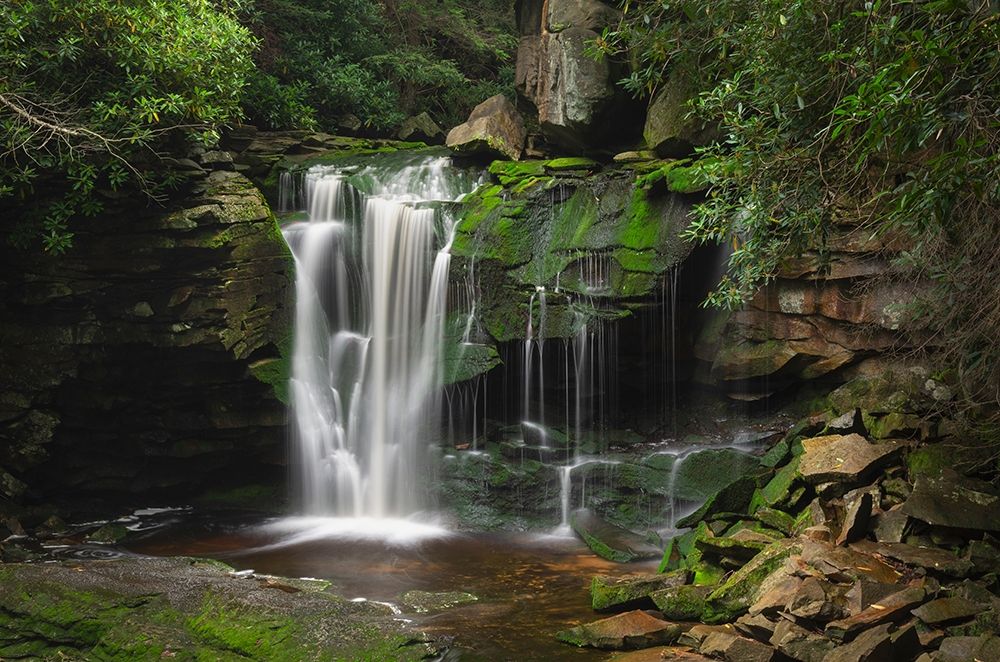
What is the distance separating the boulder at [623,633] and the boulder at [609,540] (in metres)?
2.84

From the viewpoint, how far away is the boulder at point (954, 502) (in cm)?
672

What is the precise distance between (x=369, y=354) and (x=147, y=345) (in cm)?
310

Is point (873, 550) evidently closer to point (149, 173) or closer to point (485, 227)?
point (485, 227)

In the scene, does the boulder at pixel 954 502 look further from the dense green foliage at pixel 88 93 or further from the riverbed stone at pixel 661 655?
the dense green foliage at pixel 88 93

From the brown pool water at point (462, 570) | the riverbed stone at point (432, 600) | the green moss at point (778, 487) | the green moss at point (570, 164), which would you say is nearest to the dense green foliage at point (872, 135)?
the green moss at point (778, 487)

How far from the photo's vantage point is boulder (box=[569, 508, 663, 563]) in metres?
9.99

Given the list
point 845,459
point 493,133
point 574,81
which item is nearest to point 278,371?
point 493,133

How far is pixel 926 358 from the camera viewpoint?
8.83m

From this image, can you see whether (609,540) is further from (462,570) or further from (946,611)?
(946,611)

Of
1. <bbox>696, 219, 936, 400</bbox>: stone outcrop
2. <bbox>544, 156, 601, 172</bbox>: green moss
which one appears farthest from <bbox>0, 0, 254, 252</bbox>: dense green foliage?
<bbox>696, 219, 936, 400</bbox>: stone outcrop

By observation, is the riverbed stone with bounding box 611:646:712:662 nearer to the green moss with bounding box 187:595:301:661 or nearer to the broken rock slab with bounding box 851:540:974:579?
the broken rock slab with bounding box 851:540:974:579

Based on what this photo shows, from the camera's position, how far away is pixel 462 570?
31.5 ft

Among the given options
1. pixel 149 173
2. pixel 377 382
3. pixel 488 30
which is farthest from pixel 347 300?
pixel 488 30

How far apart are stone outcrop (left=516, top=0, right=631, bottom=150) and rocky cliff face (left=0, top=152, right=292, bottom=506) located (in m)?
4.92
